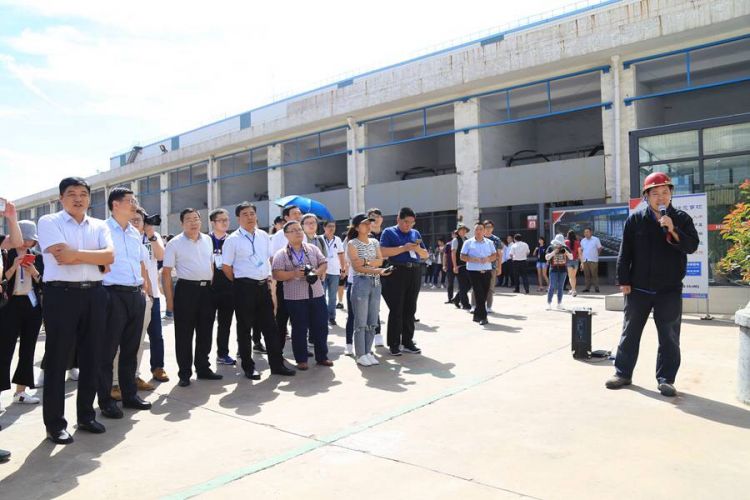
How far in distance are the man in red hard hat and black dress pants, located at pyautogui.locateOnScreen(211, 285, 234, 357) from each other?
12.7 ft

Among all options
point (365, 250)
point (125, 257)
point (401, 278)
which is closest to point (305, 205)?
point (401, 278)

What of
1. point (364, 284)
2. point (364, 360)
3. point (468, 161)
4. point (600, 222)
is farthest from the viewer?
point (468, 161)

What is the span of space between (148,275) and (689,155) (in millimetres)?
9027

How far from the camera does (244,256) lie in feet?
18.1

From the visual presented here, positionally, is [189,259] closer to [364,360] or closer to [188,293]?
[188,293]

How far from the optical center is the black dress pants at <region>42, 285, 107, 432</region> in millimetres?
3646

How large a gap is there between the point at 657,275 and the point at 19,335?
568cm

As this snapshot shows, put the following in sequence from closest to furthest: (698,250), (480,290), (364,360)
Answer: (364,360) → (698,250) → (480,290)

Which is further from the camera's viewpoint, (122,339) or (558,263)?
(558,263)

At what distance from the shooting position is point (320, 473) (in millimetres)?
3037

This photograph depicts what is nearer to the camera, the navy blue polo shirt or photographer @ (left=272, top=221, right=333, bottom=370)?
photographer @ (left=272, top=221, right=333, bottom=370)

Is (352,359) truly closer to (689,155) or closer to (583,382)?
(583,382)

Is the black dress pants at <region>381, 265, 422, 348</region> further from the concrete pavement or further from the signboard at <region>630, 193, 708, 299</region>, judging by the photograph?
the signboard at <region>630, 193, 708, 299</region>

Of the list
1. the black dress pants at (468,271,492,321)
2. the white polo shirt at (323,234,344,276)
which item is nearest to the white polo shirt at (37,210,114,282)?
the white polo shirt at (323,234,344,276)
